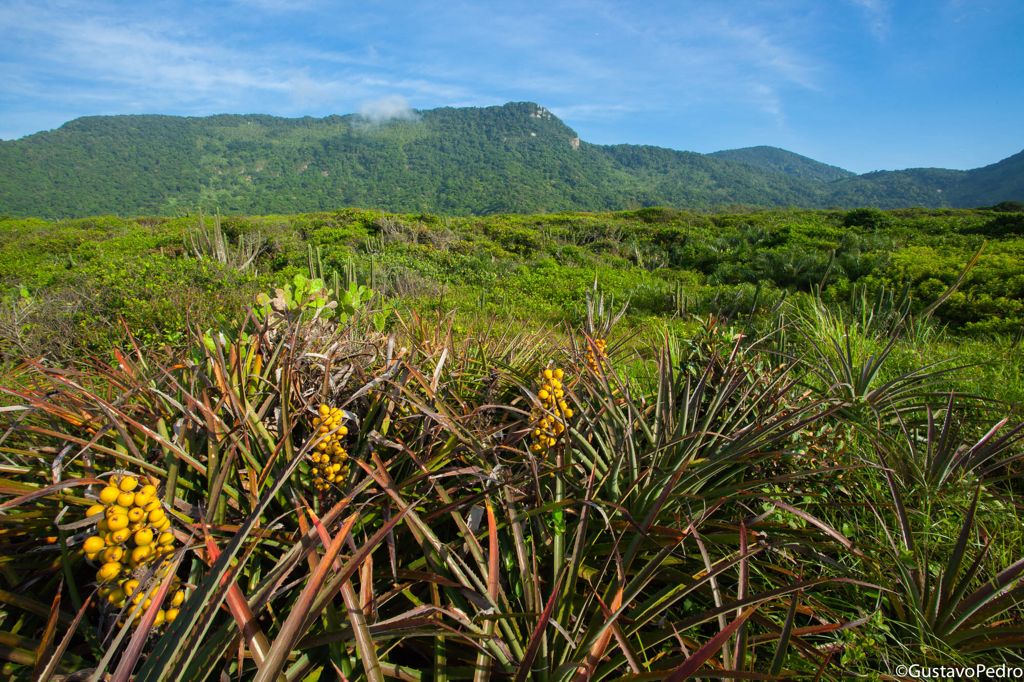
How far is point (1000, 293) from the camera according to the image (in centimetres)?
752

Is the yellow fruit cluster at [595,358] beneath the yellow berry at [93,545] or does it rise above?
above

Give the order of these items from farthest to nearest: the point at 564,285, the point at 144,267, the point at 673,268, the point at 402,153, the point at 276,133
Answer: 1. the point at 276,133
2. the point at 402,153
3. the point at 673,268
4. the point at 564,285
5. the point at 144,267

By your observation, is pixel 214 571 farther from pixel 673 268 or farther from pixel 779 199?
pixel 779 199

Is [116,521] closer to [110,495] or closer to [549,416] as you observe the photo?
[110,495]

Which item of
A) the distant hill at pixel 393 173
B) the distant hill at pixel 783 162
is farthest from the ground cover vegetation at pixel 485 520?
the distant hill at pixel 783 162

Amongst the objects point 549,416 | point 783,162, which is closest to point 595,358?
point 549,416

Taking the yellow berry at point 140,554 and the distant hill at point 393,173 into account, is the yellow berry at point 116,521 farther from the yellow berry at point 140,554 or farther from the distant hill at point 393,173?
the distant hill at point 393,173

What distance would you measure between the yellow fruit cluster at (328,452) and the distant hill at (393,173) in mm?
66828

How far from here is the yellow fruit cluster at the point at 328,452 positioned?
1439 millimetres

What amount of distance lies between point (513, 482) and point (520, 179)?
97.7 meters

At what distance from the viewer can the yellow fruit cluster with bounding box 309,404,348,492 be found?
1.44 metres

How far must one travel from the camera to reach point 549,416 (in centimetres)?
164

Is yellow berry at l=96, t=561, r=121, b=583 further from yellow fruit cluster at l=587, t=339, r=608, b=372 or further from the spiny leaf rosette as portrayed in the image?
yellow fruit cluster at l=587, t=339, r=608, b=372

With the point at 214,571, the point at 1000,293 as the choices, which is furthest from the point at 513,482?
the point at 1000,293
